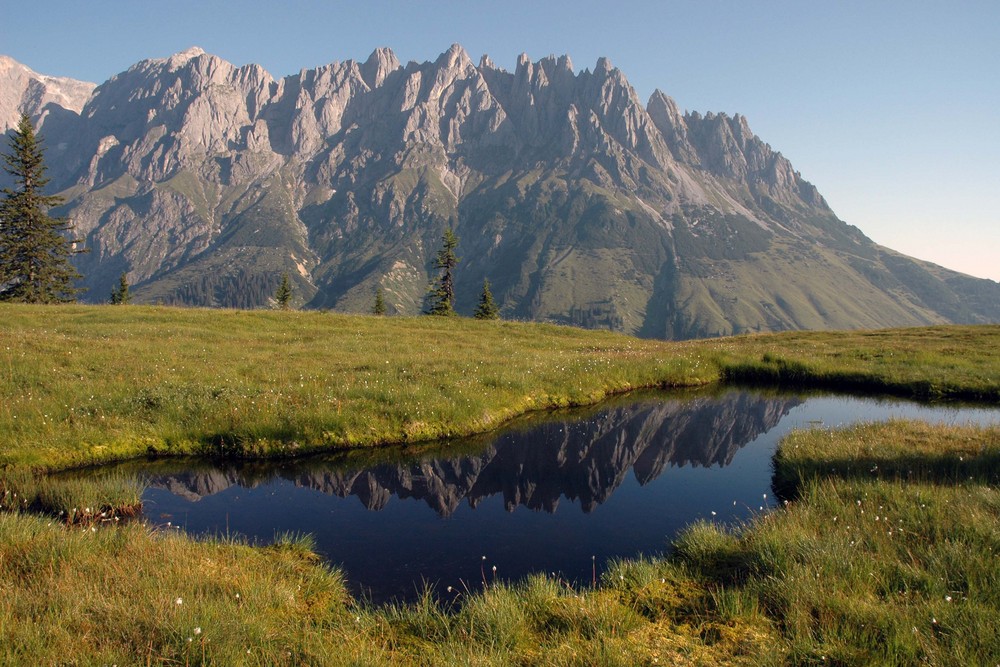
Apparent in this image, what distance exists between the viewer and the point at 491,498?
13656 millimetres

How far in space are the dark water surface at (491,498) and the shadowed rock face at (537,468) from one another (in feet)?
0.19

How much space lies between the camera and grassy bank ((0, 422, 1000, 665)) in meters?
6.03


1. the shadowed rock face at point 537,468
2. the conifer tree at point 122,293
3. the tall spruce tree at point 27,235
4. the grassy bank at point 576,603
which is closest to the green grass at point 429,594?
the grassy bank at point 576,603

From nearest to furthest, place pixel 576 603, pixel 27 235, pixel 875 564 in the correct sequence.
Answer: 1. pixel 576 603
2. pixel 875 564
3. pixel 27 235

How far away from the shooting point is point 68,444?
14867 mm

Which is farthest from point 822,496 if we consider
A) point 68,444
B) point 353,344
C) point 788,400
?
point 353,344

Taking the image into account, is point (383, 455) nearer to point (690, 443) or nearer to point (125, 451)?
point (125, 451)

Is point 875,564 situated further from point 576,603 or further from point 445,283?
point 445,283

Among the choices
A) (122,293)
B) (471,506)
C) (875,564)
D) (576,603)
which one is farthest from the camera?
(122,293)

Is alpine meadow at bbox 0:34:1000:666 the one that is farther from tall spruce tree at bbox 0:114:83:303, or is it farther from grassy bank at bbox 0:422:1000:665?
tall spruce tree at bbox 0:114:83:303

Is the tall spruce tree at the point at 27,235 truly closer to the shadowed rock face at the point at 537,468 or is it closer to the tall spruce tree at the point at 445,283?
the tall spruce tree at the point at 445,283

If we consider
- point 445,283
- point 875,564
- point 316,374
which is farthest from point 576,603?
point 445,283

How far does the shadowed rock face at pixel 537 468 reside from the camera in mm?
13805

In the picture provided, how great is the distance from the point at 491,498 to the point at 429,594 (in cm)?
566
